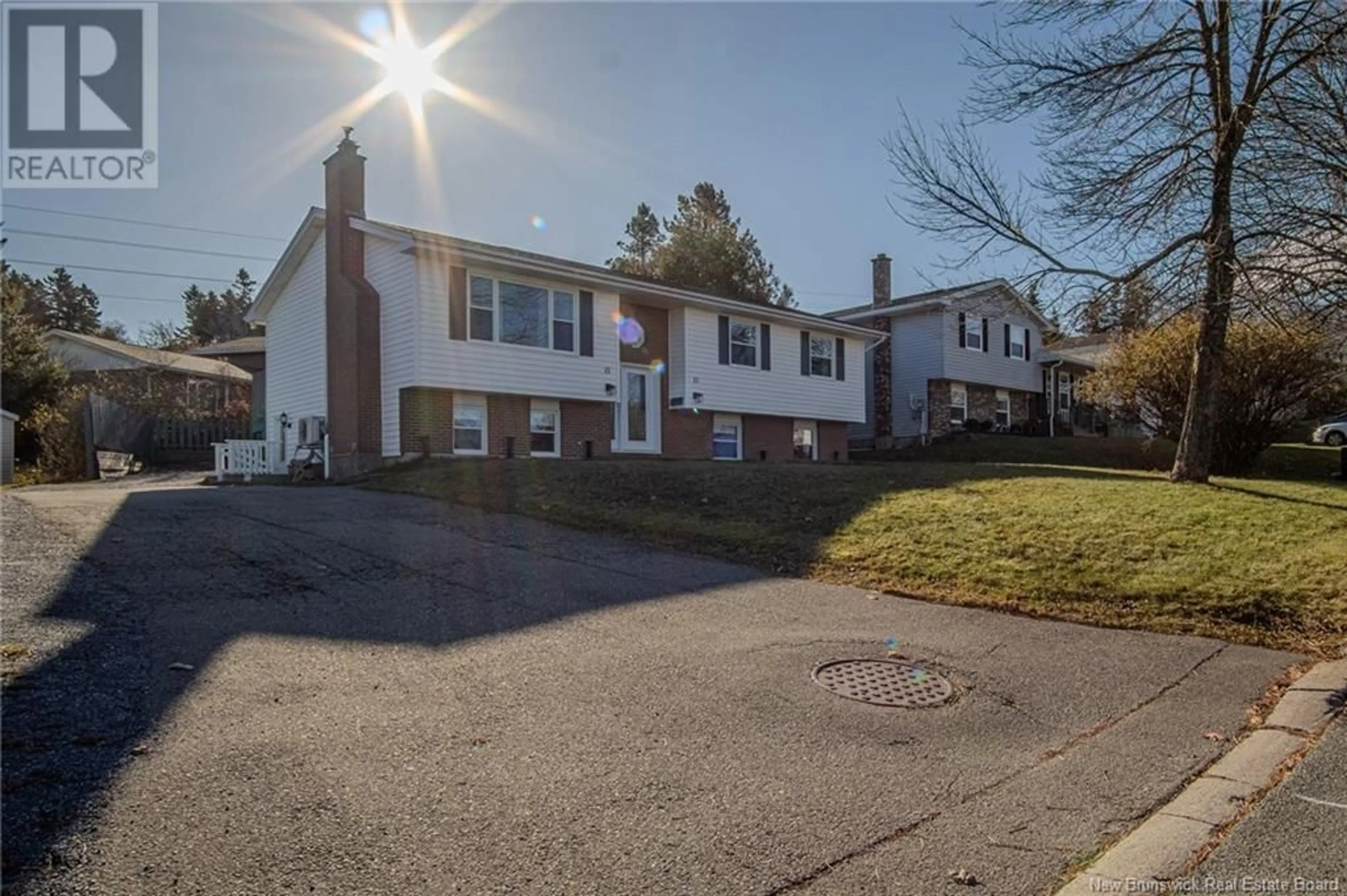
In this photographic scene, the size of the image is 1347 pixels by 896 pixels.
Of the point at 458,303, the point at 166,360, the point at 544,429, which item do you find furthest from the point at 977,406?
the point at 166,360

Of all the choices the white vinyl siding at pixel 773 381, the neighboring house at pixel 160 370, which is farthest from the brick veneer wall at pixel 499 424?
the neighboring house at pixel 160 370

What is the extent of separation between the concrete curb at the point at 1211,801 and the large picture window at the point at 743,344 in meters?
18.7

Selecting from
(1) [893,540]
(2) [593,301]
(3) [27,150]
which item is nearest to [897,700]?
(1) [893,540]

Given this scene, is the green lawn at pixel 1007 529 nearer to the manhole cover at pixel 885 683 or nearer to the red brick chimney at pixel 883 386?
the manhole cover at pixel 885 683

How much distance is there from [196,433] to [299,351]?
750 centimetres

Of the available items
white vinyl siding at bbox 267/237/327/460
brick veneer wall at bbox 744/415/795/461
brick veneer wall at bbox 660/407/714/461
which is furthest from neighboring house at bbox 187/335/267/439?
brick veneer wall at bbox 744/415/795/461

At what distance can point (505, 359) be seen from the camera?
18172 millimetres

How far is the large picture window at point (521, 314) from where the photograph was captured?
58.7ft

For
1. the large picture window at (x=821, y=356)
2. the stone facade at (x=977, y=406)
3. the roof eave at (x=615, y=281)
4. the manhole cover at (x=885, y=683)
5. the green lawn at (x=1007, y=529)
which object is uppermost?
the roof eave at (x=615, y=281)

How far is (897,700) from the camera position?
4457 mm

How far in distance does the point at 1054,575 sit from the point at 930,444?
893 inches

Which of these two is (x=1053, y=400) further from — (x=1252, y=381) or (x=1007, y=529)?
(x=1007, y=529)

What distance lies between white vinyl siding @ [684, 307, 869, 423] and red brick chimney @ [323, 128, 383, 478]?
214 inches

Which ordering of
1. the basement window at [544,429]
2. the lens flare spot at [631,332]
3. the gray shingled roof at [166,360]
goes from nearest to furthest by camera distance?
the basement window at [544,429] → the lens flare spot at [631,332] → the gray shingled roof at [166,360]
